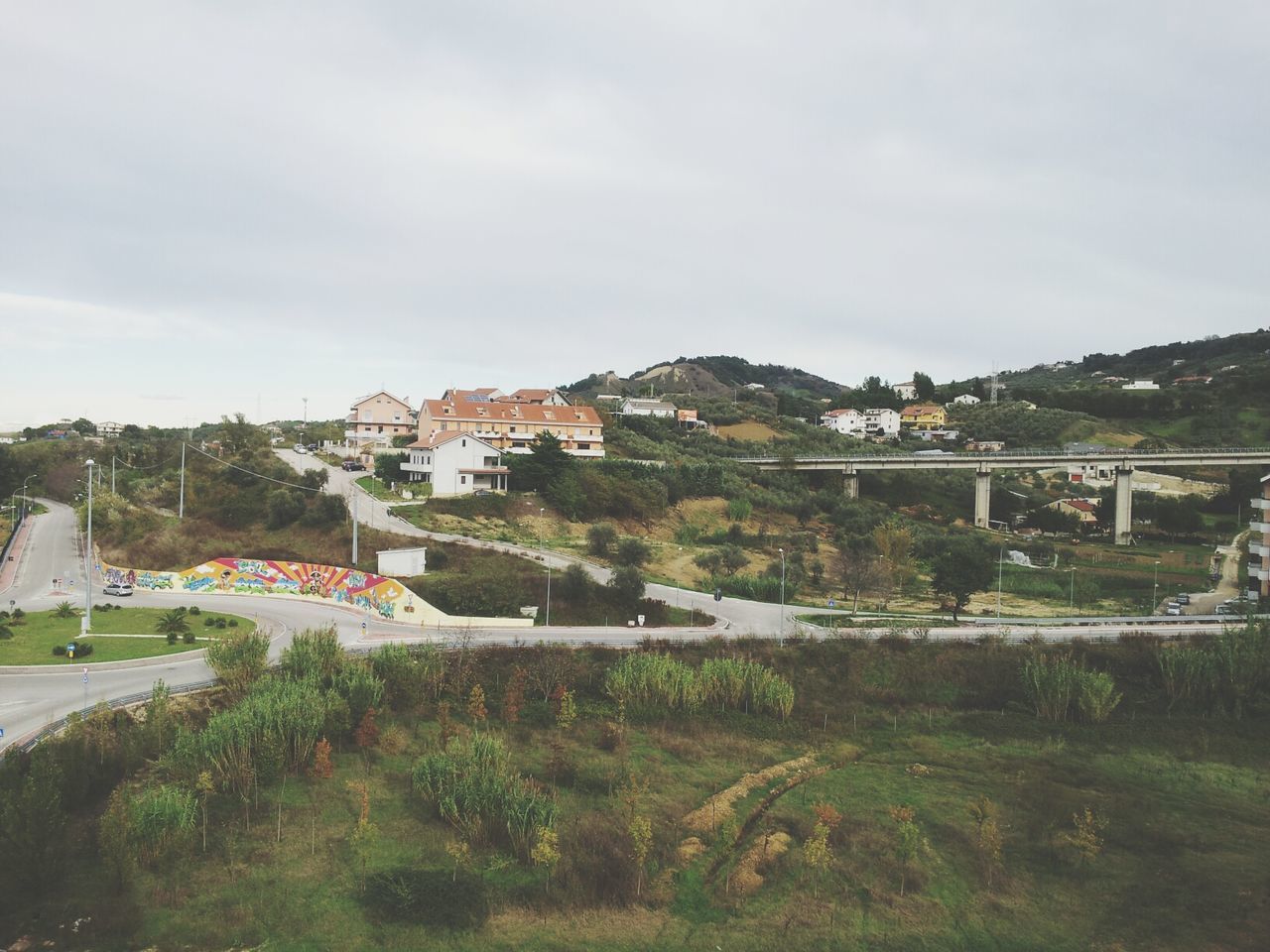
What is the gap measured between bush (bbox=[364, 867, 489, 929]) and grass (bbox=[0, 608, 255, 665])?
2010 cm

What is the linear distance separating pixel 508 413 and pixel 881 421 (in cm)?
8243

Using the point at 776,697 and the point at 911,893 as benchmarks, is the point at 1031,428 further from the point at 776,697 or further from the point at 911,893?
the point at 911,893

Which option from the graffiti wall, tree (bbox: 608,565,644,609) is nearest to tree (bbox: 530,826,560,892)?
tree (bbox: 608,565,644,609)

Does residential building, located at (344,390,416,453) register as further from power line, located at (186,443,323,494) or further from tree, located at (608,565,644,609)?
tree, located at (608,565,644,609)

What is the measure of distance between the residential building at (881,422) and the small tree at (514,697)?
12113 cm

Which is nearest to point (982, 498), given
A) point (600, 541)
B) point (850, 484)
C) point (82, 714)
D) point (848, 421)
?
point (850, 484)

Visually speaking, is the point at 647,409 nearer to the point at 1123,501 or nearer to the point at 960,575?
the point at 1123,501

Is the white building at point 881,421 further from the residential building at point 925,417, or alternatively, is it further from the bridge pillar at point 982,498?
the bridge pillar at point 982,498

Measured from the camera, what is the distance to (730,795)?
23766 mm

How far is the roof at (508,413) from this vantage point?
81.5 metres

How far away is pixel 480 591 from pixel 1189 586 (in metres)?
52.1

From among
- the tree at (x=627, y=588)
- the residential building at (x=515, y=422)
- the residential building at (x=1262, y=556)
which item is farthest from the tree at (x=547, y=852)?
the residential building at (x=515, y=422)

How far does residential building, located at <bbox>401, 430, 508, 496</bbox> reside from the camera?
66562mm

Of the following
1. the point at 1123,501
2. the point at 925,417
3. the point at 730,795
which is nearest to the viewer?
the point at 730,795
